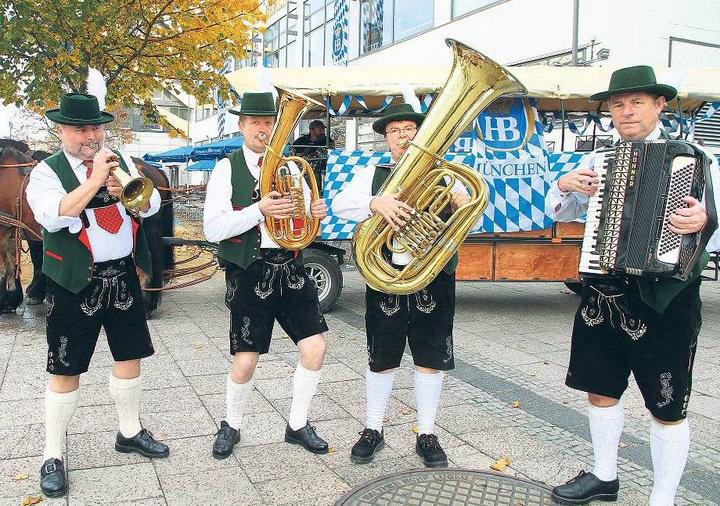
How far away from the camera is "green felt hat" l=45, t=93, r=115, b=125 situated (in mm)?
3074

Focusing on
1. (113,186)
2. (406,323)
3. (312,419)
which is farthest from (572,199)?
(113,186)

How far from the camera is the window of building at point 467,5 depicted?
1358cm

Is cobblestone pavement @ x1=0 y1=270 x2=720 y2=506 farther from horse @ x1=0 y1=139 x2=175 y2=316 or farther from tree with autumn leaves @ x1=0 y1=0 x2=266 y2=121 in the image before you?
tree with autumn leaves @ x1=0 y1=0 x2=266 y2=121

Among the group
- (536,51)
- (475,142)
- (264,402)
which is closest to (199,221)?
(536,51)

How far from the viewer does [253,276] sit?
3.46 m

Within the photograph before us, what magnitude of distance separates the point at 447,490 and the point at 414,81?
4933 millimetres

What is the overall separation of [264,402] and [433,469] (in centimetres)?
147

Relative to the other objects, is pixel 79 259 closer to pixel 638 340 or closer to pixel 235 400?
pixel 235 400

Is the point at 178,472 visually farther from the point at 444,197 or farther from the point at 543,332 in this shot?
the point at 543,332

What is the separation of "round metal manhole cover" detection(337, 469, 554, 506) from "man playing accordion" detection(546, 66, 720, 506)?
0.19 metres

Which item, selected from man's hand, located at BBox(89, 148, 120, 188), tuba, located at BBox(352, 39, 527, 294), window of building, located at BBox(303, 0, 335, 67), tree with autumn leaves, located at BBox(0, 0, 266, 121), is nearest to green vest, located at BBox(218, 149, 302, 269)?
tuba, located at BBox(352, 39, 527, 294)

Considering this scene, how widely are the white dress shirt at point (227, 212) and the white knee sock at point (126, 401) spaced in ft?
3.01

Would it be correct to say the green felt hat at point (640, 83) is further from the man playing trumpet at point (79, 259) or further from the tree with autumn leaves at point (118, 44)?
the tree with autumn leaves at point (118, 44)

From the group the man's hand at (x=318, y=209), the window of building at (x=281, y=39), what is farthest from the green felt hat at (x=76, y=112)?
the window of building at (x=281, y=39)
